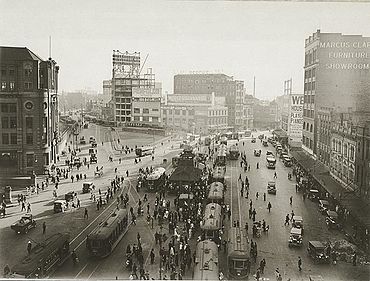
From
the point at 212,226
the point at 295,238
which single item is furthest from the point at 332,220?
the point at 212,226

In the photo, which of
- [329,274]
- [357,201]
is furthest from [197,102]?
[329,274]

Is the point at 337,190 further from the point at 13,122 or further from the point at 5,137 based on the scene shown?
the point at 5,137

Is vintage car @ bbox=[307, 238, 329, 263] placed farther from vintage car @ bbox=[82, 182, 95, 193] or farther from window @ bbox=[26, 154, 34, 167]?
window @ bbox=[26, 154, 34, 167]

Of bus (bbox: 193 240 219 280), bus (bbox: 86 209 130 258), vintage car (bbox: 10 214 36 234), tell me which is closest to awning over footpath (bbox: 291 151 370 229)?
bus (bbox: 193 240 219 280)

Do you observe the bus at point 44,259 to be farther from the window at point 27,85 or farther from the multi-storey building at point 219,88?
the multi-storey building at point 219,88

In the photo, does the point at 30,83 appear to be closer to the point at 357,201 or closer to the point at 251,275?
the point at 251,275
